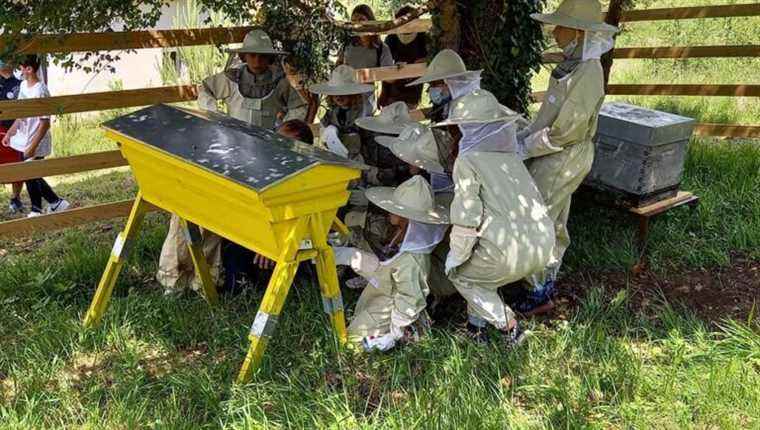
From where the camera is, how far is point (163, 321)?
424 cm

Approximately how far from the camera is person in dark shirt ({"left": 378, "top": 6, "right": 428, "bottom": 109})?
717 centimetres

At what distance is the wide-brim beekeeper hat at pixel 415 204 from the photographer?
3723 mm

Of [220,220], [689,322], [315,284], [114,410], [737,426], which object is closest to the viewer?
[737,426]

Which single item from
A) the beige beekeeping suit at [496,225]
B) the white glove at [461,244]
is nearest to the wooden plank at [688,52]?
the beige beekeeping suit at [496,225]

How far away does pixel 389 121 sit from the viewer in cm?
479

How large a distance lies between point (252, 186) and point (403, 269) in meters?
1.09

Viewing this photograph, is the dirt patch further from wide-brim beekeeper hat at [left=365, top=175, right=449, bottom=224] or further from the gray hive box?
wide-brim beekeeper hat at [left=365, top=175, right=449, bottom=224]

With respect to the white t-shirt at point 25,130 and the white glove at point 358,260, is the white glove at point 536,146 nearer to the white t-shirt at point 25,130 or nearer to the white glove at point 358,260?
the white glove at point 358,260

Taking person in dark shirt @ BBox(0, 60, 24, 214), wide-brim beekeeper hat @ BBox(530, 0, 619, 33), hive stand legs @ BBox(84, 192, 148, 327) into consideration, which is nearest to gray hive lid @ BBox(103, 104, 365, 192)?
hive stand legs @ BBox(84, 192, 148, 327)

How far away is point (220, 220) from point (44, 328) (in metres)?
1.41

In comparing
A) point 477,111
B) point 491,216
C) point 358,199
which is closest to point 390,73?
point 358,199

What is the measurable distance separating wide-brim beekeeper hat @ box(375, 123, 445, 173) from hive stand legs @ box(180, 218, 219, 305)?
4.32 feet

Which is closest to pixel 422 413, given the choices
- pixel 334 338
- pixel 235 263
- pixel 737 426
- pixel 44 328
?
pixel 334 338

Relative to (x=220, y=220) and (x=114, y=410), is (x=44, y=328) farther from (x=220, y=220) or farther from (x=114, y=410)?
(x=220, y=220)
